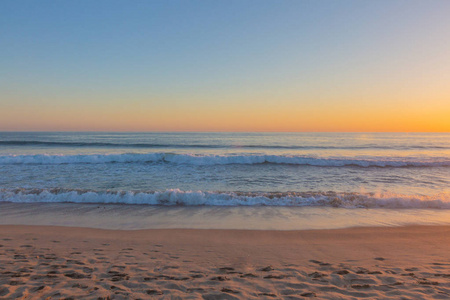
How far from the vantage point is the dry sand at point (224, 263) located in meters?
3.14

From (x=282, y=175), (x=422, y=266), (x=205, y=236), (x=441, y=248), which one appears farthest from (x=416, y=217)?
(x=282, y=175)

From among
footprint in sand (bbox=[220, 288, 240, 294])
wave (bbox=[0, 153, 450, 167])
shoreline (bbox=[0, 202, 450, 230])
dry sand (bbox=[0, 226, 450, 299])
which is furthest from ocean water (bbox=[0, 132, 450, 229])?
wave (bbox=[0, 153, 450, 167])

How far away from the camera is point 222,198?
8648 millimetres

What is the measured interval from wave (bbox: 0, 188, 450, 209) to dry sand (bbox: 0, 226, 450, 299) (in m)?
2.30

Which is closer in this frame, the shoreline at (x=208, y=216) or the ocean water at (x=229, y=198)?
the shoreline at (x=208, y=216)

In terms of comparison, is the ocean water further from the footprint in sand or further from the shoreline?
the footprint in sand

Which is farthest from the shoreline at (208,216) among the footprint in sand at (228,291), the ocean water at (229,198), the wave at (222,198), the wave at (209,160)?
the wave at (209,160)

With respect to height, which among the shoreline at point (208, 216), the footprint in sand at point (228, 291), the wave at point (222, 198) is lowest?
the shoreline at point (208, 216)

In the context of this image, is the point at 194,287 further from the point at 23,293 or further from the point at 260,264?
the point at 23,293

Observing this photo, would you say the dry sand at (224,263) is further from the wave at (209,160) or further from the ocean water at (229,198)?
the wave at (209,160)

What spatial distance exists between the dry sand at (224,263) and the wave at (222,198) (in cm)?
230

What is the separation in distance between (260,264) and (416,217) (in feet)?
18.9

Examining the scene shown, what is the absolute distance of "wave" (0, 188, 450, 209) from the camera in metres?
8.33

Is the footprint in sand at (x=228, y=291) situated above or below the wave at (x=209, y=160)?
below
